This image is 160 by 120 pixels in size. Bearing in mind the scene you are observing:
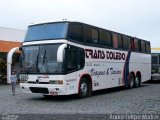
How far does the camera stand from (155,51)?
31.1 metres

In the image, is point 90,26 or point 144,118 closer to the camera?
point 144,118

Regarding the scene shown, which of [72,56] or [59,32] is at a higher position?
[59,32]

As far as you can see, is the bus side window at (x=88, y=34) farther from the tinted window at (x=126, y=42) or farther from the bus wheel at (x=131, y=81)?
the bus wheel at (x=131, y=81)

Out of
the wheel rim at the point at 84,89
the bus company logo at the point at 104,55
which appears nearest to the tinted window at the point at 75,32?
the bus company logo at the point at 104,55

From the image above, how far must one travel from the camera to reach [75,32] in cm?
1725

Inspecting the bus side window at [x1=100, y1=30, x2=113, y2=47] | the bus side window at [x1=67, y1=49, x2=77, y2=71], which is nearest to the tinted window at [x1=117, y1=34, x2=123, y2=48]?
the bus side window at [x1=100, y1=30, x2=113, y2=47]

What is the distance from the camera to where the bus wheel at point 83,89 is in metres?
17.6

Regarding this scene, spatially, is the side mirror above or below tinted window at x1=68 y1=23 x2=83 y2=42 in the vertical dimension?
below

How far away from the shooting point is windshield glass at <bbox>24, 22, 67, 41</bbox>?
1666 centimetres

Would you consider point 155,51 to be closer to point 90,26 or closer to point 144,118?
point 90,26

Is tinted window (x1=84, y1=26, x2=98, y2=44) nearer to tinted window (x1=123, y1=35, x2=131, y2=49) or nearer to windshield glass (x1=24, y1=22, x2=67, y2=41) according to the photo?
windshield glass (x1=24, y1=22, x2=67, y2=41)

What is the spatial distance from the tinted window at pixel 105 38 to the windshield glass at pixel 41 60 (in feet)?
14.2

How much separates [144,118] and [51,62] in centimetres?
617

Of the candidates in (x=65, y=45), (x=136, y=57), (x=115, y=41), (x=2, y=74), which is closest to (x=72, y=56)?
(x=65, y=45)
